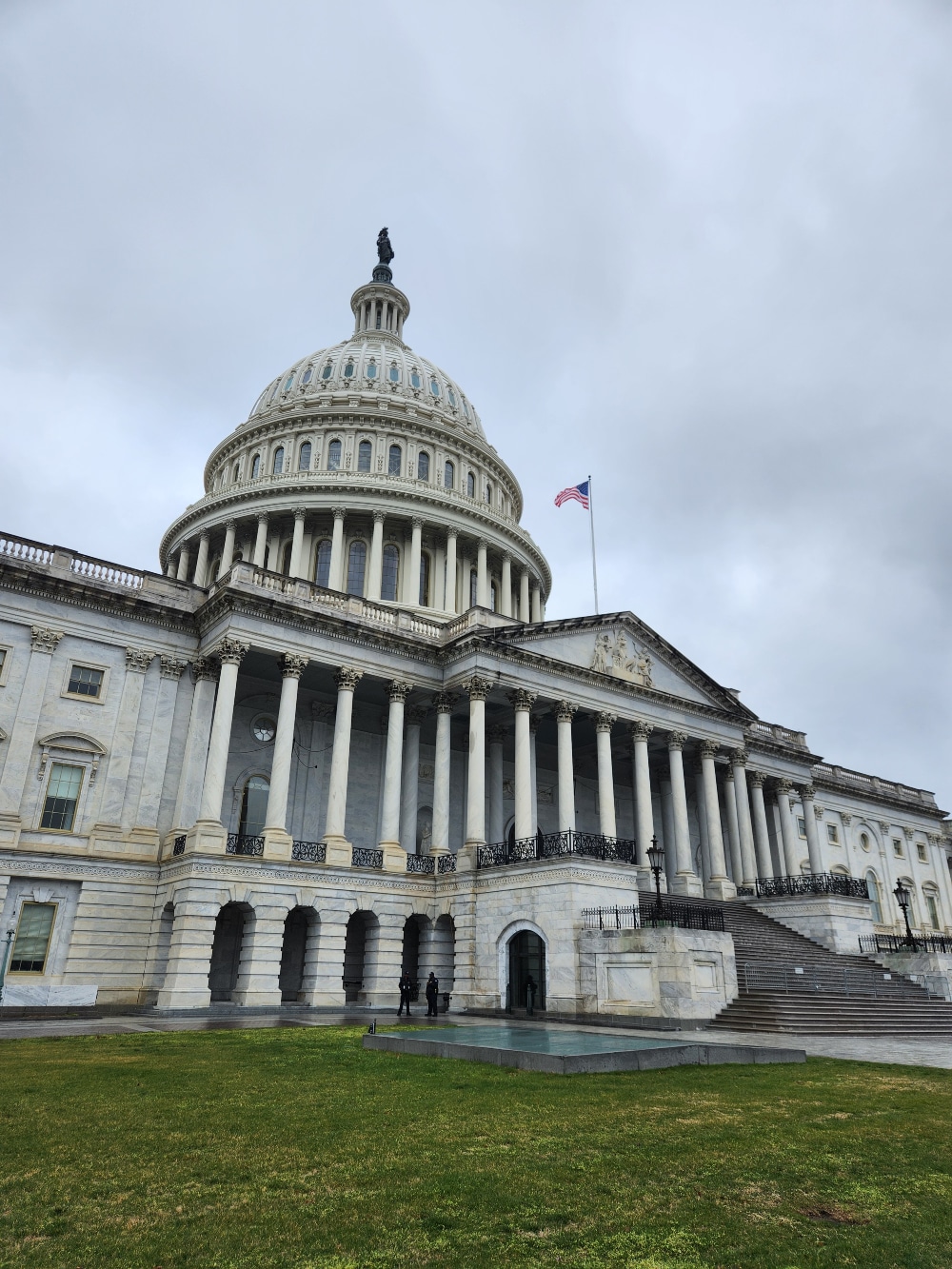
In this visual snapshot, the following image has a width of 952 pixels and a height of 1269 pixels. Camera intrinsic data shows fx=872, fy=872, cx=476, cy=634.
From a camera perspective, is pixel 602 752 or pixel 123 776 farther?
pixel 602 752

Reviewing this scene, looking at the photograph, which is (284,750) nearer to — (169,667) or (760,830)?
(169,667)

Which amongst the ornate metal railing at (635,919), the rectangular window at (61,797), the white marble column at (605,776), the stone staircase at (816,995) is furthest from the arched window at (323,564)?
the ornate metal railing at (635,919)

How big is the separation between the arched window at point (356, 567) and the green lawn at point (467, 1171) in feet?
142

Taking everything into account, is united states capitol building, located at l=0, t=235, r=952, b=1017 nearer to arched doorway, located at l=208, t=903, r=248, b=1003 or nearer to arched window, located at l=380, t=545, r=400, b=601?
arched doorway, located at l=208, t=903, r=248, b=1003

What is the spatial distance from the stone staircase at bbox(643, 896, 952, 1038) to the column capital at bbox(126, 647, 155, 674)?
915 inches

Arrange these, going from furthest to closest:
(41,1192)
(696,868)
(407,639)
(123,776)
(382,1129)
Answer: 1. (696,868)
2. (407,639)
3. (123,776)
4. (382,1129)
5. (41,1192)

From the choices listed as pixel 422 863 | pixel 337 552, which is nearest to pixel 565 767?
pixel 422 863

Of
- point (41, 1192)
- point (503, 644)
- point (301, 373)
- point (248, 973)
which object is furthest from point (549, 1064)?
point (301, 373)

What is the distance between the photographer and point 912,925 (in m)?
66.4

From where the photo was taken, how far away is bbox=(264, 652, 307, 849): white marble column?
111ft

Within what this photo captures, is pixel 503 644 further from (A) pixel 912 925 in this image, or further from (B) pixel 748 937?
(A) pixel 912 925

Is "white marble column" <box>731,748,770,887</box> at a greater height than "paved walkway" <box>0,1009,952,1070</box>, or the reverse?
"white marble column" <box>731,748,770,887</box>

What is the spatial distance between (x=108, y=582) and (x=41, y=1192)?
3252cm

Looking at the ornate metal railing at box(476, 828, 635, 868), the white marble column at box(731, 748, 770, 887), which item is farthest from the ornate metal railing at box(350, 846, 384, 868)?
the white marble column at box(731, 748, 770, 887)
